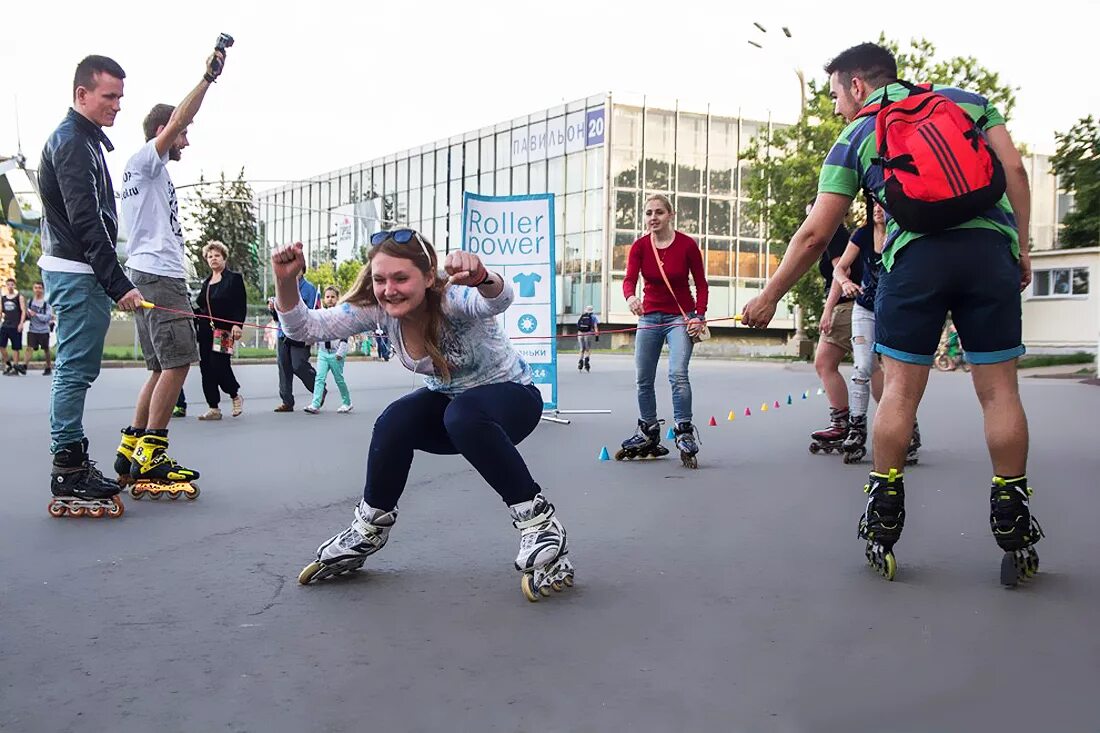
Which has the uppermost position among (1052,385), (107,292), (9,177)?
(9,177)

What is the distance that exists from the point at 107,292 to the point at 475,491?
2.24 metres

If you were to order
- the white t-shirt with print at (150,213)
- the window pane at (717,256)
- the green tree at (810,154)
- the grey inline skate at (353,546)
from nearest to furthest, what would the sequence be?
the grey inline skate at (353,546) < the white t-shirt with print at (150,213) < the green tree at (810,154) < the window pane at (717,256)

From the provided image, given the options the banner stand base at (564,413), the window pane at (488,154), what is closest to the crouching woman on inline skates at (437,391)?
the banner stand base at (564,413)

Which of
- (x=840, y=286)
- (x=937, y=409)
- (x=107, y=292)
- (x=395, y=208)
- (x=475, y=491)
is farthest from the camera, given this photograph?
(x=395, y=208)

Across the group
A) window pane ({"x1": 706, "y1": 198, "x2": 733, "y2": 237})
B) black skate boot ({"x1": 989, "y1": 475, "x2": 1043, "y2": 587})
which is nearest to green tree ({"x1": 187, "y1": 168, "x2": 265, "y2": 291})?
window pane ({"x1": 706, "y1": 198, "x2": 733, "y2": 237})

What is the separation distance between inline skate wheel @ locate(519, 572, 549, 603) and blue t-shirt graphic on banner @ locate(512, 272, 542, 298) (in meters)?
7.48

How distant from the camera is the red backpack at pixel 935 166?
3.75 m

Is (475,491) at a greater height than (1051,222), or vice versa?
(1051,222)

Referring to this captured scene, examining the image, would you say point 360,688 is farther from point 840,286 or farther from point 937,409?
point 937,409

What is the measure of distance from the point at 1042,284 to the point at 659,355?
112 feet

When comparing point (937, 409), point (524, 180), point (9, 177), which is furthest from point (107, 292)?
point (524, 180)

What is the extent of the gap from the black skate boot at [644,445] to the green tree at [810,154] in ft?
86.9

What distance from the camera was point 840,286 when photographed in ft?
26.9

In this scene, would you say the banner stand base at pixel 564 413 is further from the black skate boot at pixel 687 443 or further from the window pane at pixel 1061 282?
the window pane at pixel 1061 282
